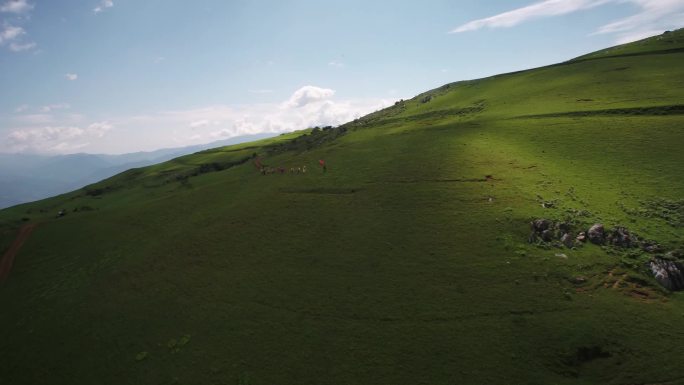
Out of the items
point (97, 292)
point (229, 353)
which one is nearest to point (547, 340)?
point (229, 353)

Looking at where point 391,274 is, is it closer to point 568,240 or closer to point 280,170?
point 568,240

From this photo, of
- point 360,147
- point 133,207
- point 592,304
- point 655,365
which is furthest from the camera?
point 360,147

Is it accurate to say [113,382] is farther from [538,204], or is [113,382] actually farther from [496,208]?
[538,204]

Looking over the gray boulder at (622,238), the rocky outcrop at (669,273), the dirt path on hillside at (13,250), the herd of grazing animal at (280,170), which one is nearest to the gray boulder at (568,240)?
the gray boulder at (622,238)

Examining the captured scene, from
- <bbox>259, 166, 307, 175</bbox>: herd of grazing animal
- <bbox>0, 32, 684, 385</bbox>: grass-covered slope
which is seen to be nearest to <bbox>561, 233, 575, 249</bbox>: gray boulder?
<bbox>0, 32, 684, 385</bbox>: grass-covered slope

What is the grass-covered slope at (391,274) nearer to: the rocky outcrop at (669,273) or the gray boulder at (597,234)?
the rocky outcrop at (669,273)

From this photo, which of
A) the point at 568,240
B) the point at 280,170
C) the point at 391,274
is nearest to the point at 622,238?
the point at 568,240
